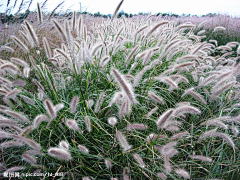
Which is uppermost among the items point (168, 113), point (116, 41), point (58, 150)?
point (116, 41)

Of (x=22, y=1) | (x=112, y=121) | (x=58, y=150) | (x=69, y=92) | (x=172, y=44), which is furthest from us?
(x=22, y=1)

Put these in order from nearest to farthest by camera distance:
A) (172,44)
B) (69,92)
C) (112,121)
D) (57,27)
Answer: (112,121) < (57,27) < (172,44) < (69,92)

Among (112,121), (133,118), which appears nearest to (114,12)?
(133,118)

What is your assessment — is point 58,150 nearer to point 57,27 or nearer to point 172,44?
point 57,27

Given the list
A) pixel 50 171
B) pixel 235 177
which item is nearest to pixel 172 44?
pixel 235 177

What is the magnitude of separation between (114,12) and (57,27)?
3.23 ft

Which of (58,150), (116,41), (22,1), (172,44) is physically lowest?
(58,150)

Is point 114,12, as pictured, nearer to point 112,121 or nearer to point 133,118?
point 133,118

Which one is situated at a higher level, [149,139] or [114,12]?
[114,12]

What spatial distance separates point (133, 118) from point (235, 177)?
1169 millimetres

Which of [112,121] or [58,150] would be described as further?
[112,121]

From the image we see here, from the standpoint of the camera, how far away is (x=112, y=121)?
1318 mm

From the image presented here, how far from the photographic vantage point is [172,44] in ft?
7.30

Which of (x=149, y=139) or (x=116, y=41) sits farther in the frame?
(x=116, y=41)
